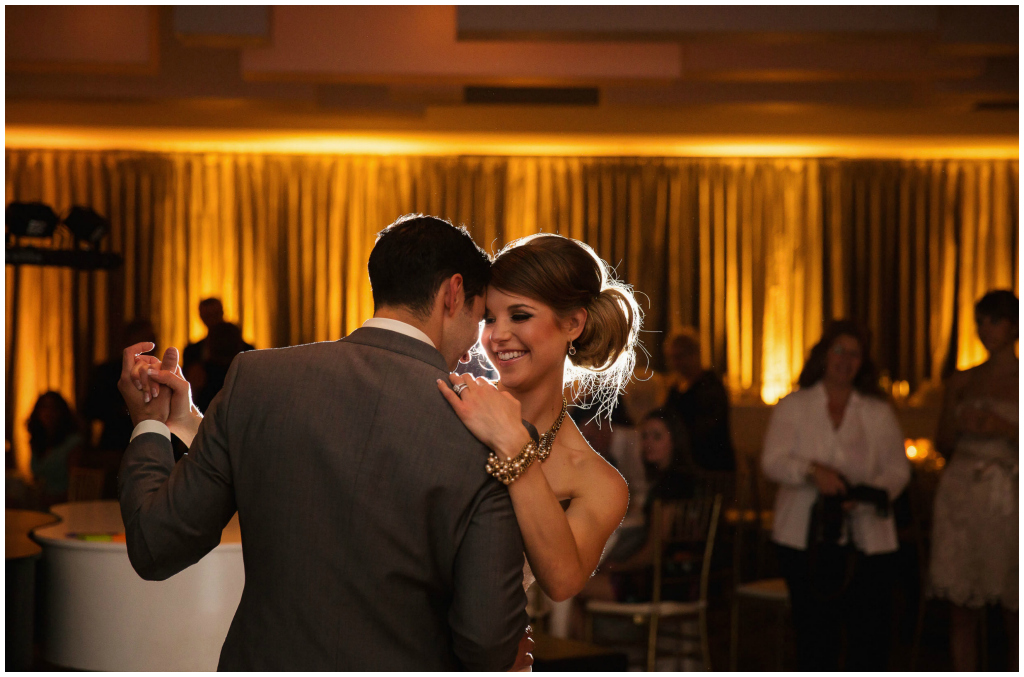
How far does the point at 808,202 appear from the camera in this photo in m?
8.34

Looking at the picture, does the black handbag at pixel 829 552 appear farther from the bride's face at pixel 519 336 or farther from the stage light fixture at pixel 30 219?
the stage light fixture at pixel 30 219

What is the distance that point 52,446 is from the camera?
630cm

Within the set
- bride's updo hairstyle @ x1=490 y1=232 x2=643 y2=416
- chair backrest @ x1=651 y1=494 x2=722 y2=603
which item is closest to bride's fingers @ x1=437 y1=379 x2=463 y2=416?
bride's updo hairstyle @ x1=490 y1=232 x2=643 y2=416

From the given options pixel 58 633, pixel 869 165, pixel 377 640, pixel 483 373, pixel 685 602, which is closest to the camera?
pixel 377 640

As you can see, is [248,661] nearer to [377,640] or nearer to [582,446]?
[377,640]

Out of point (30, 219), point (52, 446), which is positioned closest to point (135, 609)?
point (30, 219)

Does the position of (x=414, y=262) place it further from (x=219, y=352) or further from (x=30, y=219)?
(x=30, y=219)

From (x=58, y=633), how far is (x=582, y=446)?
2051 millimetres

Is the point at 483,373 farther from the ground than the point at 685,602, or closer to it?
farther from the ground

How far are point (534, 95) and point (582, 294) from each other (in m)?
4.82

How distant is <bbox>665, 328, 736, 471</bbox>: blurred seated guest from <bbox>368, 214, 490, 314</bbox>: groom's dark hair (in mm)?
2995

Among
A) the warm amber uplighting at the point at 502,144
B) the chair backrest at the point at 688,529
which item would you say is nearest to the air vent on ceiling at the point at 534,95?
the warm amber uplighting at the point at 502,144

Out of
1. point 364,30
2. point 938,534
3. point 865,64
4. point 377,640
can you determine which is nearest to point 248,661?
point 377,640

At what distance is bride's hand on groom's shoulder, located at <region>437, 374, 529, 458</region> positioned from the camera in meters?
1.44
